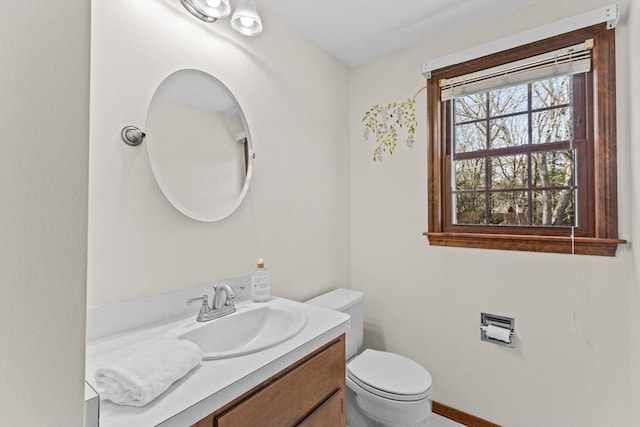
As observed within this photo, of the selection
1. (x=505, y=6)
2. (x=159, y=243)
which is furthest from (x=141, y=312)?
(x=505, y=6)

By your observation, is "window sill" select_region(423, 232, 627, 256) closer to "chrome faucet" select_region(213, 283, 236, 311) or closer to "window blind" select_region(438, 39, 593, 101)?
"window blind" select_region(438, 39, 593, 101)

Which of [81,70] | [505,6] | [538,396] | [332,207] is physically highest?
[505,6]

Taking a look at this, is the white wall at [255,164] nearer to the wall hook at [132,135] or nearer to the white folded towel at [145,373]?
the wall hook at [132,135]

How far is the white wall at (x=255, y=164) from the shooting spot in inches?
41.4

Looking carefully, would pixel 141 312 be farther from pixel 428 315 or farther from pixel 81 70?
pixel 428 315

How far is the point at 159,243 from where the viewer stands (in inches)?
46.9

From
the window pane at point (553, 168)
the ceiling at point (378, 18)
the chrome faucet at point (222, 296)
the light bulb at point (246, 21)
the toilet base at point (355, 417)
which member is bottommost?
the toilet base at point (355, 417)

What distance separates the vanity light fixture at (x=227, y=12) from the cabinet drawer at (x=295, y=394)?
1431 mm

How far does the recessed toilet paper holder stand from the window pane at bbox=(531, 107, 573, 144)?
102 centimetres

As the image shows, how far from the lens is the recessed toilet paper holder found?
5.46 feet

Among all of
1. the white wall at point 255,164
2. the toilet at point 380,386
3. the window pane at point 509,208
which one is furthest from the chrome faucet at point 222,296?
the window pane at point 509,208

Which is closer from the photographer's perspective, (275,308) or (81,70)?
(81,70)

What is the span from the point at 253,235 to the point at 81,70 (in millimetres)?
1194

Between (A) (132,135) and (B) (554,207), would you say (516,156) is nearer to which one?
(B) (554,207)
